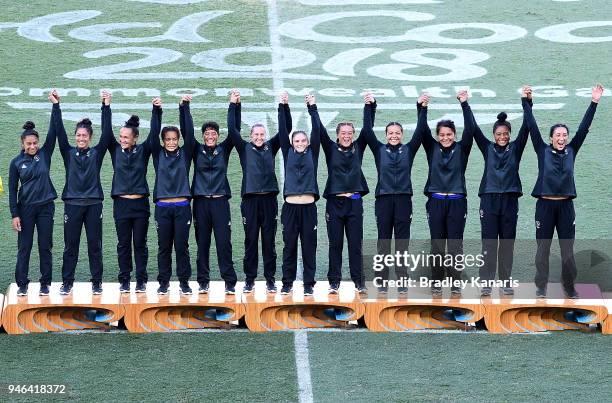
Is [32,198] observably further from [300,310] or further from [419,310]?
[419,310]

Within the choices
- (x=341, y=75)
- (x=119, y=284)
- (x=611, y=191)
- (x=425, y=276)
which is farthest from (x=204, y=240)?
(x=341, y=75)

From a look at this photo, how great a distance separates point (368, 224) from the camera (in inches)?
551

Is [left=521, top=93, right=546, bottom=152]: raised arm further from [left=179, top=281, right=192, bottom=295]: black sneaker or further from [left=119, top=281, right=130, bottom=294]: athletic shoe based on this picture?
[left=119, top=281, right=130, bottom=294]: athletic shoe

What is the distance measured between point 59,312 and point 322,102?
686 cm

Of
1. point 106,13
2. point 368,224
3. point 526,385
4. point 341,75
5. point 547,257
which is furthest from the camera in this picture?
point 106,13

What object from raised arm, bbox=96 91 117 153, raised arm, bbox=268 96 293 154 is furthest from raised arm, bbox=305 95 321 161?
raised arm, bbox=96 91 117 153

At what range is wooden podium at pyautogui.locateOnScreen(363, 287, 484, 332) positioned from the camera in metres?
11.2

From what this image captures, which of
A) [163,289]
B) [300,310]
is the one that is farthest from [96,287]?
[300,310]

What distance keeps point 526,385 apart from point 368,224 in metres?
4.18

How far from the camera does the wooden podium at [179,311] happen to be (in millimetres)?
11133

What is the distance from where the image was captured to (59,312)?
1123 centimetres

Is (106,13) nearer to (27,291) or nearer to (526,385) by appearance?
(27,291)

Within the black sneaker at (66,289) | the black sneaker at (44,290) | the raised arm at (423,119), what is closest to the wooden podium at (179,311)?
the black sneaker at (66,289)

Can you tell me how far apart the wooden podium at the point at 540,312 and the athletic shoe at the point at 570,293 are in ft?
0.12
